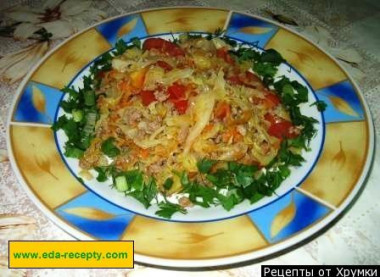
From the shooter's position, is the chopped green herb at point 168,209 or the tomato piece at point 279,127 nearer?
the chopped green herb at point 168,209

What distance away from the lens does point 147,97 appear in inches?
97.2

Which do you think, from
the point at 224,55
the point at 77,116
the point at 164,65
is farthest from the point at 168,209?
the point at 224,55

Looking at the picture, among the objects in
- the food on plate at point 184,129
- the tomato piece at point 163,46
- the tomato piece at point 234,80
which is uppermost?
the tomato piece at point 163,46

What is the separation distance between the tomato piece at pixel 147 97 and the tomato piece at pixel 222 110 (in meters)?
0.39

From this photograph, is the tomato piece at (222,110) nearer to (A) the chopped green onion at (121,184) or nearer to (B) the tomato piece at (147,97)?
(B) the tomato piece at (147,97)

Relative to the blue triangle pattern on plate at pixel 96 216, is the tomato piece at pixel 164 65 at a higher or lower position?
higher

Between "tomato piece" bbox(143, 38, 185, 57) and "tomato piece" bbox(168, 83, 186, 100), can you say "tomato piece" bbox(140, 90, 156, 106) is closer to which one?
"tomato piece" bbox(168, 83, 186, 100)

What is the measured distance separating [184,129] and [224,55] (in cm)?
77

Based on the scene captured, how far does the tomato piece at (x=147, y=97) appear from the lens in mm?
2459

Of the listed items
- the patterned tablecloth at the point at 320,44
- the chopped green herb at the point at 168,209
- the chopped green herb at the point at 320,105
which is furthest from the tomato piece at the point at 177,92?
the patterned tablecloth at the point at 320,44

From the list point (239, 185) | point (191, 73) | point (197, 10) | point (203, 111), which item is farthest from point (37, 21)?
point (239, 185)

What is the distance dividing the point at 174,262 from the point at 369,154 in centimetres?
122

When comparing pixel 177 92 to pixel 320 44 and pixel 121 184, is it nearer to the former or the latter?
pixel 121 184

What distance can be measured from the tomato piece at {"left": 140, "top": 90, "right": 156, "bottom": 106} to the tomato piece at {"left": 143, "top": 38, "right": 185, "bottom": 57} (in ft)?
1.49
